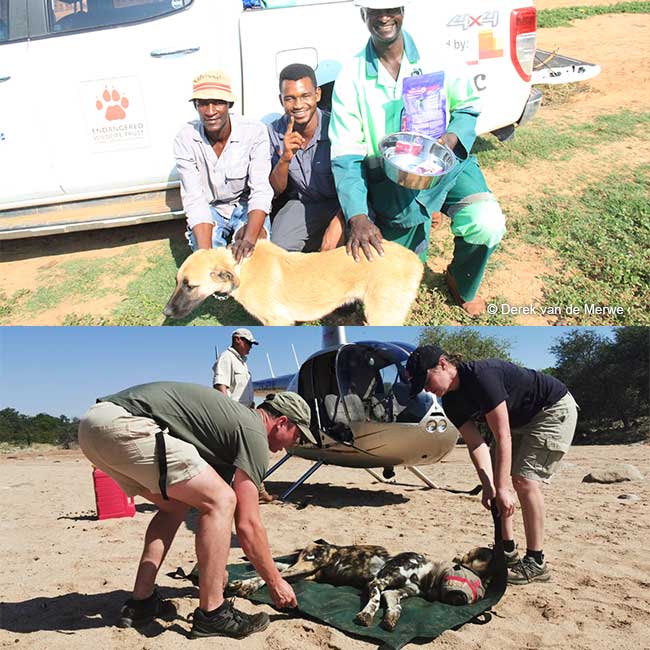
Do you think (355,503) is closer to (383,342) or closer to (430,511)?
(430,511)

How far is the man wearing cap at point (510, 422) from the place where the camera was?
3.30m

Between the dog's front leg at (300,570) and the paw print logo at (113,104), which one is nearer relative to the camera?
the dog's front leg at (300,570)

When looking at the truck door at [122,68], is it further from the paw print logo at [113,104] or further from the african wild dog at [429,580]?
the african wild dog at [429,580]

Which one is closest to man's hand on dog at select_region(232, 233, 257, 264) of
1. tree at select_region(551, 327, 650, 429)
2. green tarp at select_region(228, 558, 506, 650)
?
green tarp at select_region(228, 558, 506, 650)

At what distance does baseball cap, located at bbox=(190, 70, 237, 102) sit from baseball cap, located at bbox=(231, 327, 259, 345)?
1.47 metres

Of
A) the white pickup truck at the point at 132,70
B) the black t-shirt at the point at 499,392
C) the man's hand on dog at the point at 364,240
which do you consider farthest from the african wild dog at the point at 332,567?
the white pickup truck at the point at 132,70

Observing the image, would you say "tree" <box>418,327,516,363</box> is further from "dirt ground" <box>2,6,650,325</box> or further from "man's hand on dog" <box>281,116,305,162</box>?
"man's hand on dog" <box>281,116,305,162</box>

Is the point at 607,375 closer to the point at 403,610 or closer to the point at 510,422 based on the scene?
the point at 510,422

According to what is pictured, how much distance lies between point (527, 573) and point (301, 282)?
1922 millimetres

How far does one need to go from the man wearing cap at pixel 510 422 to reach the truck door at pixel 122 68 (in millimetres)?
2695

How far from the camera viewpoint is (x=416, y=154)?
4.47 m

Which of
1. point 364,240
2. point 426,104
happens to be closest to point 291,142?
point 426,104

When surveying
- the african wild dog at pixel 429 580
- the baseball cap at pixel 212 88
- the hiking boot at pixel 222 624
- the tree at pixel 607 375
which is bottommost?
the tree at pixel 607 375

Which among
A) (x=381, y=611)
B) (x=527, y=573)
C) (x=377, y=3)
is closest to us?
(x=381, y=611)
